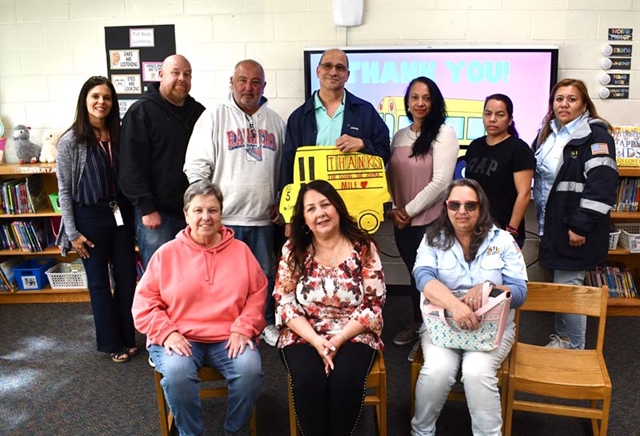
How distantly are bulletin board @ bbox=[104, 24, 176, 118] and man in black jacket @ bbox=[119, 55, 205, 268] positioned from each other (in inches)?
43.6

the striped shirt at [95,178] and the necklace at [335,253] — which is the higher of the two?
the striped shirt at [95,178]

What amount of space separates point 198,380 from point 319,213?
0.77 meters

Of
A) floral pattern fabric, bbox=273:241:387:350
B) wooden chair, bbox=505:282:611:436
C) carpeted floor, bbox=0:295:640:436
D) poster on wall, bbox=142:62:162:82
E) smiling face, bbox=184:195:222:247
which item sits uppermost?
poster on wall, bbox=142:62:162:82

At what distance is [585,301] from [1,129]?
3887 millimetres

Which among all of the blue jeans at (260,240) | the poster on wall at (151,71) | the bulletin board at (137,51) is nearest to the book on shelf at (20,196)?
the bulletin board at (137,51)

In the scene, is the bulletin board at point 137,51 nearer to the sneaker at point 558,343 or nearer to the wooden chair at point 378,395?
the wooden chair at point 378,395

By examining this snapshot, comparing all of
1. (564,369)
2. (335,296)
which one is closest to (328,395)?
(335,296)

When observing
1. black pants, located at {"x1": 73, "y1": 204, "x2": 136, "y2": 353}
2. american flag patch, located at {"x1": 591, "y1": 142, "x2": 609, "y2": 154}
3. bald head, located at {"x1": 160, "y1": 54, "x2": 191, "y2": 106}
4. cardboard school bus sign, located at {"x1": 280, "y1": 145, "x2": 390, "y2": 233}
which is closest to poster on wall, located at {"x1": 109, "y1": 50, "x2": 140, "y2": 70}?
bald head, located at {"x1": 160, "y1": 54, "x2": 191, "y2": 106}

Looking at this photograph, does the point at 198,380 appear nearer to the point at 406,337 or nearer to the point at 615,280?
the point at 406,337

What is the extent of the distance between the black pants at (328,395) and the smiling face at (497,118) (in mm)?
1350

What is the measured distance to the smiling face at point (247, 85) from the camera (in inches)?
103

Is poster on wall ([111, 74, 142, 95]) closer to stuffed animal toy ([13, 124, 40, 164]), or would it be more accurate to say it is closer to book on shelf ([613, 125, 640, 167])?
stuffed animal toy ([13, 124, 40, 164])

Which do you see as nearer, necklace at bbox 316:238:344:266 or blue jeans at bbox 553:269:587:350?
necklace at bbox 316:238:344:266

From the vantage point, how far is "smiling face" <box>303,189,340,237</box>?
2111mm
